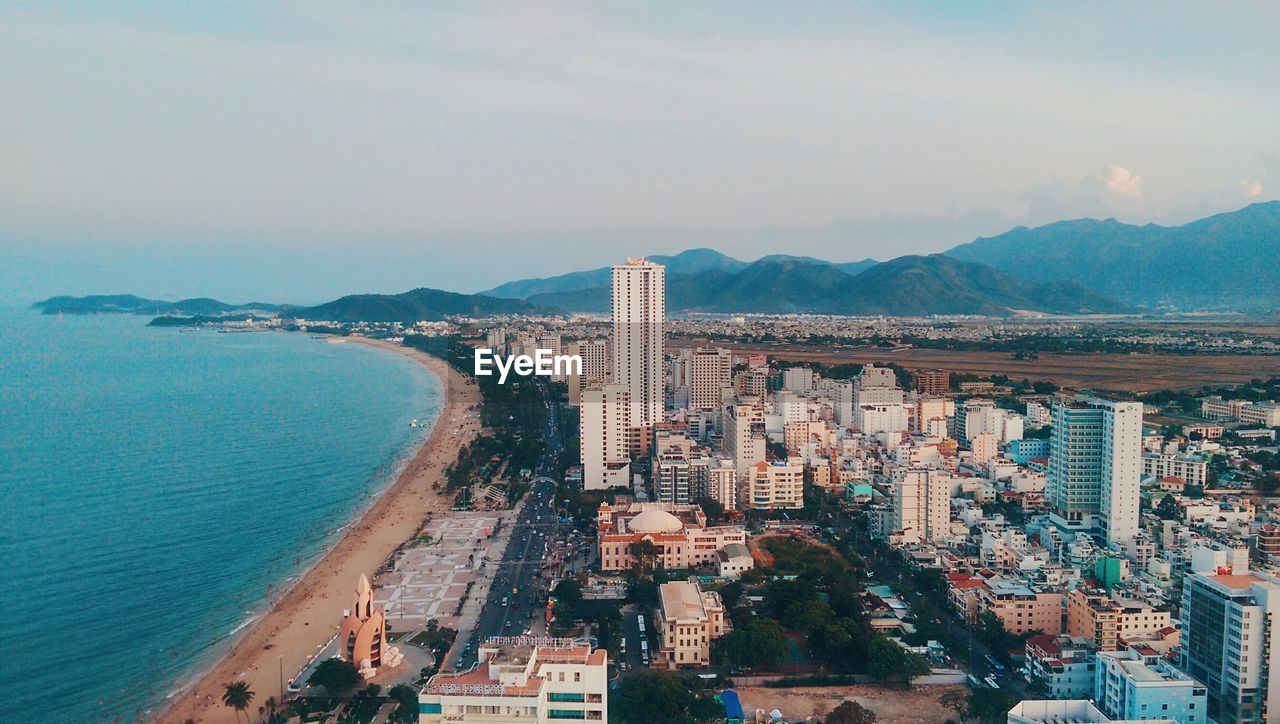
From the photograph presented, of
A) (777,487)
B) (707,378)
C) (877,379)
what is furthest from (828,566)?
(707,378)

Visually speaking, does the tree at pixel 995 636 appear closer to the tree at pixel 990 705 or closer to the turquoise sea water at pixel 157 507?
the tree at pixel 990 705

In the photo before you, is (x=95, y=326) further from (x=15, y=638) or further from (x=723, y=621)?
(x=723, y=621)

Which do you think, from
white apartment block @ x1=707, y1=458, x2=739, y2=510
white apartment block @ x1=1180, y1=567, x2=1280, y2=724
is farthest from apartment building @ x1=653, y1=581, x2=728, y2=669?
white apartment block @ x1=707, y1=458, x2=739, y2=510

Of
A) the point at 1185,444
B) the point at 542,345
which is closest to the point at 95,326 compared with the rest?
the point at 542,345

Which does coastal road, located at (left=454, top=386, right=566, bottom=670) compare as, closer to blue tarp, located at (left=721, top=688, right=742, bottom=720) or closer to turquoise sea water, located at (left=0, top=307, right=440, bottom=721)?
blue tarp, located at (left=721, top=688, right=742, bottom=720)

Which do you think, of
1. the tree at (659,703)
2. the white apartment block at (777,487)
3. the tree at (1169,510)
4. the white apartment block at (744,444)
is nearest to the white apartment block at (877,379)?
the white apartment block at (744,444)

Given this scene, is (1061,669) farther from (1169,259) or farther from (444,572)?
(1169,259)
